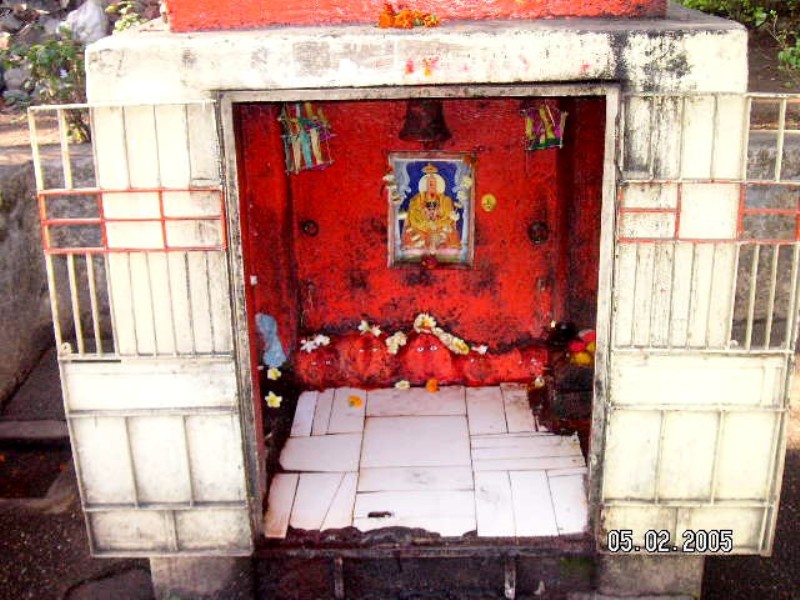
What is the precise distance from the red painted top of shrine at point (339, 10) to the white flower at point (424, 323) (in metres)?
3.11

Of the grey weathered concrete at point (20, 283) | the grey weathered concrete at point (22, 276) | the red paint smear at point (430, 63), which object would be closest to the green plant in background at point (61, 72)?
the grey weathered concrete at point (22, 276)

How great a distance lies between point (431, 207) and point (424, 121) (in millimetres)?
1051

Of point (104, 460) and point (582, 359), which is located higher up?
point (104, 460)

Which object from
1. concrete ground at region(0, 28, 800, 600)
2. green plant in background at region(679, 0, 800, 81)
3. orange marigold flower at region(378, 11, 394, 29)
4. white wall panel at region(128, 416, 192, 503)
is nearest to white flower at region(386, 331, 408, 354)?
concrete ground at region(0, 28, 800, 600)

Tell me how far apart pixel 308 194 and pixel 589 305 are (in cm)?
238

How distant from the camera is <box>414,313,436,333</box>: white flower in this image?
725cm

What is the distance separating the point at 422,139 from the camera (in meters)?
6.09

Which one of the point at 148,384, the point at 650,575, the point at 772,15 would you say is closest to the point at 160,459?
the point at 148,384

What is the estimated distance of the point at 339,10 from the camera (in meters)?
4.55

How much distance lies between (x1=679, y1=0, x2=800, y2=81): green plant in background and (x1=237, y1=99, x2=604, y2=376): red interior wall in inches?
102

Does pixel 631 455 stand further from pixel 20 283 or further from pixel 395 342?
pixel 20 283

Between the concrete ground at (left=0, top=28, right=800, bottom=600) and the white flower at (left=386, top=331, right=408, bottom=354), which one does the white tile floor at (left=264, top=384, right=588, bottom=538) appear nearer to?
the white flower at (left=386, top=331, right=408, bottom=354)

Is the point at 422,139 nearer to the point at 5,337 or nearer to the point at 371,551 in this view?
the point at 371,551

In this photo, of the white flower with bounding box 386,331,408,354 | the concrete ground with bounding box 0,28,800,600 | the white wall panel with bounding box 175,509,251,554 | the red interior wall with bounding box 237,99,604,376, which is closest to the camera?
the white wall panel with bounding box 175,509,251,554
